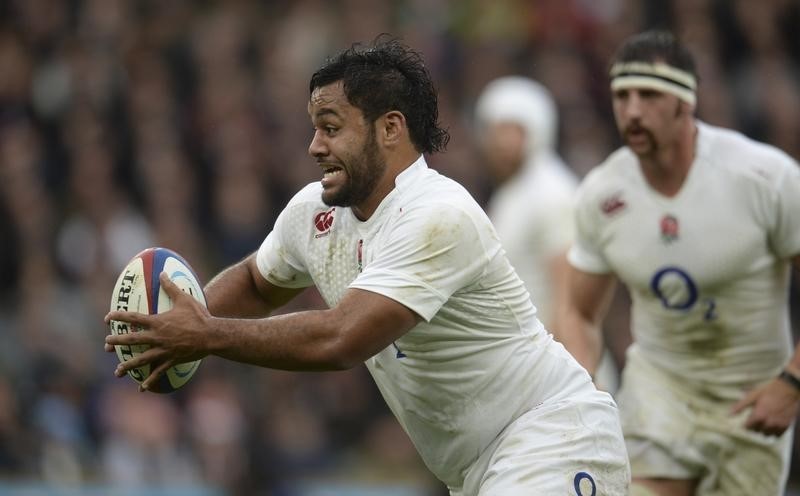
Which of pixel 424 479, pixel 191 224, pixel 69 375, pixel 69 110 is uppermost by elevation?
pixel 69 110

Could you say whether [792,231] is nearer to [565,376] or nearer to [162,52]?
[565,376]

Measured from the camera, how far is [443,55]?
14.0 meters

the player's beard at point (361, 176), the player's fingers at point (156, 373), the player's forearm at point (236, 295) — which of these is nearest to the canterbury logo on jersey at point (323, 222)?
the player's beard at point (361, 176)

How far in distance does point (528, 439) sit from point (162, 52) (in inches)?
381

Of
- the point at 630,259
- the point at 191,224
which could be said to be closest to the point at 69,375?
the point at 191,224

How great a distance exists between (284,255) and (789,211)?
217cm

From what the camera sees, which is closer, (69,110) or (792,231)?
(792,231)

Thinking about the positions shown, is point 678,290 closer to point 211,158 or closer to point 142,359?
point 142,359

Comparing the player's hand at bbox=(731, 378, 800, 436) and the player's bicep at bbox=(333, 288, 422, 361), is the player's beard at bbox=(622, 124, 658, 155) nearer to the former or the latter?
the player's hand at bbox=(731, 378, 800, 436)

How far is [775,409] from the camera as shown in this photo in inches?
250

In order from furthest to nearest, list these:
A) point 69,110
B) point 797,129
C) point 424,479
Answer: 1. point 69,110
2. point 797,129
3. point 424,479

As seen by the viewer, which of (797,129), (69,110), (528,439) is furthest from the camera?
(69,110)

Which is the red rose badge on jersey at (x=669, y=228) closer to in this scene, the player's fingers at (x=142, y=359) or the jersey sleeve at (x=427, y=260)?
the jersey sleeve at (x=427, y=260)

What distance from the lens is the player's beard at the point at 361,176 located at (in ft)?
17.4
